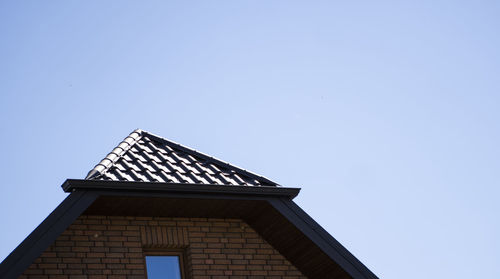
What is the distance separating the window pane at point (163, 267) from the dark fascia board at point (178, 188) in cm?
108

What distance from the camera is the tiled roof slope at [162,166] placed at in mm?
9555

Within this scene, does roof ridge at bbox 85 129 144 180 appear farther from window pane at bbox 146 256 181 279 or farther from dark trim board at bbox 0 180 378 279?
window pane at bbox 146 256 181 279

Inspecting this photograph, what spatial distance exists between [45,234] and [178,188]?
5.71 ft

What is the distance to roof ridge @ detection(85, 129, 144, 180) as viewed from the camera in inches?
366

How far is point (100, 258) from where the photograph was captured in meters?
9.45

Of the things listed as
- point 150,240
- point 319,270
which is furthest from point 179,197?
point 319,270

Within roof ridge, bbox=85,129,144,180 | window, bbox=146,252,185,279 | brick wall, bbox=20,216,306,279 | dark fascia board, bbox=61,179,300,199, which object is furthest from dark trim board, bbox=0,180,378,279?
window, bbox=146,252,185,279

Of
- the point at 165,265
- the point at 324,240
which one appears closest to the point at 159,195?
the point at 165,265

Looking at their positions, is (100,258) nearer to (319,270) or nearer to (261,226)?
(261,226)

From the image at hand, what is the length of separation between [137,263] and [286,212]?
196 centimetres

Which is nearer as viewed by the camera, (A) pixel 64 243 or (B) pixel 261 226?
(A) pixel 64 243

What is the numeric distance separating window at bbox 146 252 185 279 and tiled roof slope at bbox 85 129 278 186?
3.49 feet

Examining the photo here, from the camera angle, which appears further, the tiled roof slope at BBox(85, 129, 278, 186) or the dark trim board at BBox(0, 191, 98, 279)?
the tiled roof slope at BBox(85, 129, 278, 186)

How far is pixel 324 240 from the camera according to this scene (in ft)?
32.5
